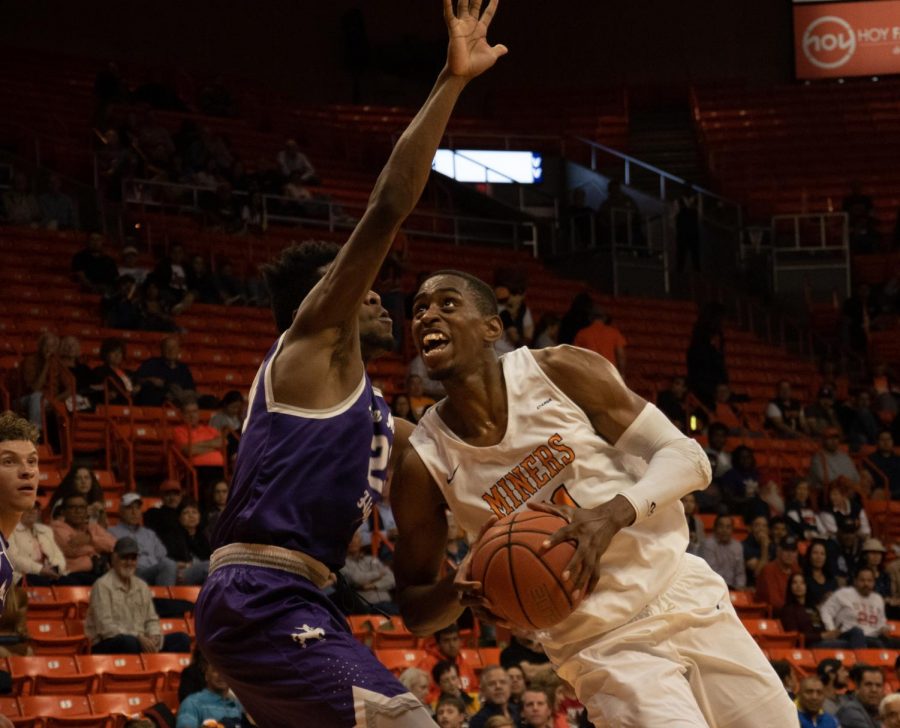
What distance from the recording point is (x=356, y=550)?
410 inches

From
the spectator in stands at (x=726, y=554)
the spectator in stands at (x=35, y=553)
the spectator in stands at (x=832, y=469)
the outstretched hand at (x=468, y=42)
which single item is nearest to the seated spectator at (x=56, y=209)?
the spectator in stands at (x=35, y=553)

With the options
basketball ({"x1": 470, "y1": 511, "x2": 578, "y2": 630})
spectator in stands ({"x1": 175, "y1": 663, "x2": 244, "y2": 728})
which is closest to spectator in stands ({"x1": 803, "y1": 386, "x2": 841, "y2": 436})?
spectator in stands ({"x1": 175, "y1": 663, "x2": 244, "y2": 728})

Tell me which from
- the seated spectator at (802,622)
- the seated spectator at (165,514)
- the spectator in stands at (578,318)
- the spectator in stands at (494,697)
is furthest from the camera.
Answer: the spectator in stands at (578,318)

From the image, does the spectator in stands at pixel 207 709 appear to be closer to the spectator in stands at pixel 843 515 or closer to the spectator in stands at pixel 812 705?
the spectator in stands at pixel 812 705

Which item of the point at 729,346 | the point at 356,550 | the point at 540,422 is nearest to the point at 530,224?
the point at 729,346

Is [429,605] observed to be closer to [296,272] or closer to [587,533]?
[587,533]

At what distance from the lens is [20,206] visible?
50.5ft

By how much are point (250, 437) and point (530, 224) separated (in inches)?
650

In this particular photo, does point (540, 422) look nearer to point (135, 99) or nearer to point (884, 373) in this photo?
point (884, 373)

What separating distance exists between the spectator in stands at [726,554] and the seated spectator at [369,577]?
3.02 m

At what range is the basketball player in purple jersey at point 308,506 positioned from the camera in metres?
3.75

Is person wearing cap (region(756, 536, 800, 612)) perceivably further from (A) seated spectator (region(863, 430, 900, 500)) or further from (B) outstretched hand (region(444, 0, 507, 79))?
(B) outstretched hand (region(444, 0, 507, 79))

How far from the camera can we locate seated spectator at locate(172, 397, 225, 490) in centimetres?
1144

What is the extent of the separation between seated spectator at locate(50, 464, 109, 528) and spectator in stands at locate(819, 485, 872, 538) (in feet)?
21.5
